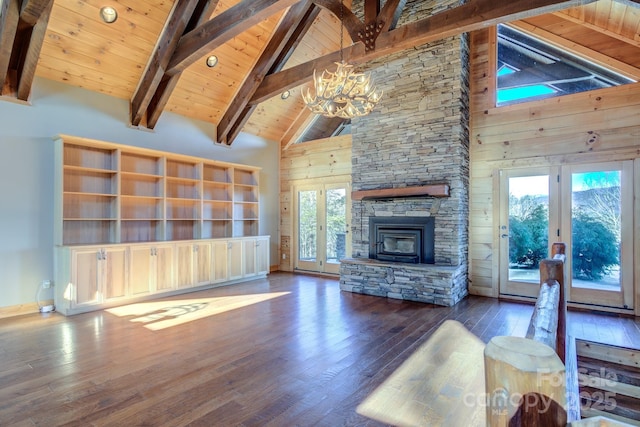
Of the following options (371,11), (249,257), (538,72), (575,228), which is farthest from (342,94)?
(249,257)

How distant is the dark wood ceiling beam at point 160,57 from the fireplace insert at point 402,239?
4.17 m

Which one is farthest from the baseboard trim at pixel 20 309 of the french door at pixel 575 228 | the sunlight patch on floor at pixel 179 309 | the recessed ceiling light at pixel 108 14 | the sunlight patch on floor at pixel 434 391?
the french door at pixel 575 228

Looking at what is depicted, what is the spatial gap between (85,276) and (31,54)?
2936mm

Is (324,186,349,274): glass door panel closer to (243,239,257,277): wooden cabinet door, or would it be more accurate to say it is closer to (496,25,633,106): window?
(243,239,257,277): wooden cabinet door

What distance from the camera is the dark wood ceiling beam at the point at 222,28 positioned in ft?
13.2

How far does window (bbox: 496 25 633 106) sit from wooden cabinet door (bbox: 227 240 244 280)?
17.6 ft

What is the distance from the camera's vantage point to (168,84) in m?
5.36

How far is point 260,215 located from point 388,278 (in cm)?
372

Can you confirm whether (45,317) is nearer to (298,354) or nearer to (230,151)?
(298,354)

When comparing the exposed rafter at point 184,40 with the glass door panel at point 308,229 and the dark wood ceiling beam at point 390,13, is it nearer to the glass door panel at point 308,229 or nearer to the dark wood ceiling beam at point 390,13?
the dark wood ceiling beam at point 390,13

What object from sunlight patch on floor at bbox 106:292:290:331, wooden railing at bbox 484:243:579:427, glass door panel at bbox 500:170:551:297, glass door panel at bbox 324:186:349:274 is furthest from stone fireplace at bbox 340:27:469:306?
wooden railing at bbox 484:243:579:427

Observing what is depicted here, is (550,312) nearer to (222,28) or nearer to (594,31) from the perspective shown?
(222,28)

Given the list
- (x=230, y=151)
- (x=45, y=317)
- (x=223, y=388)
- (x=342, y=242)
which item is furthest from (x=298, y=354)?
(x=230, y=151)

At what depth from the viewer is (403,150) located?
577 cm
